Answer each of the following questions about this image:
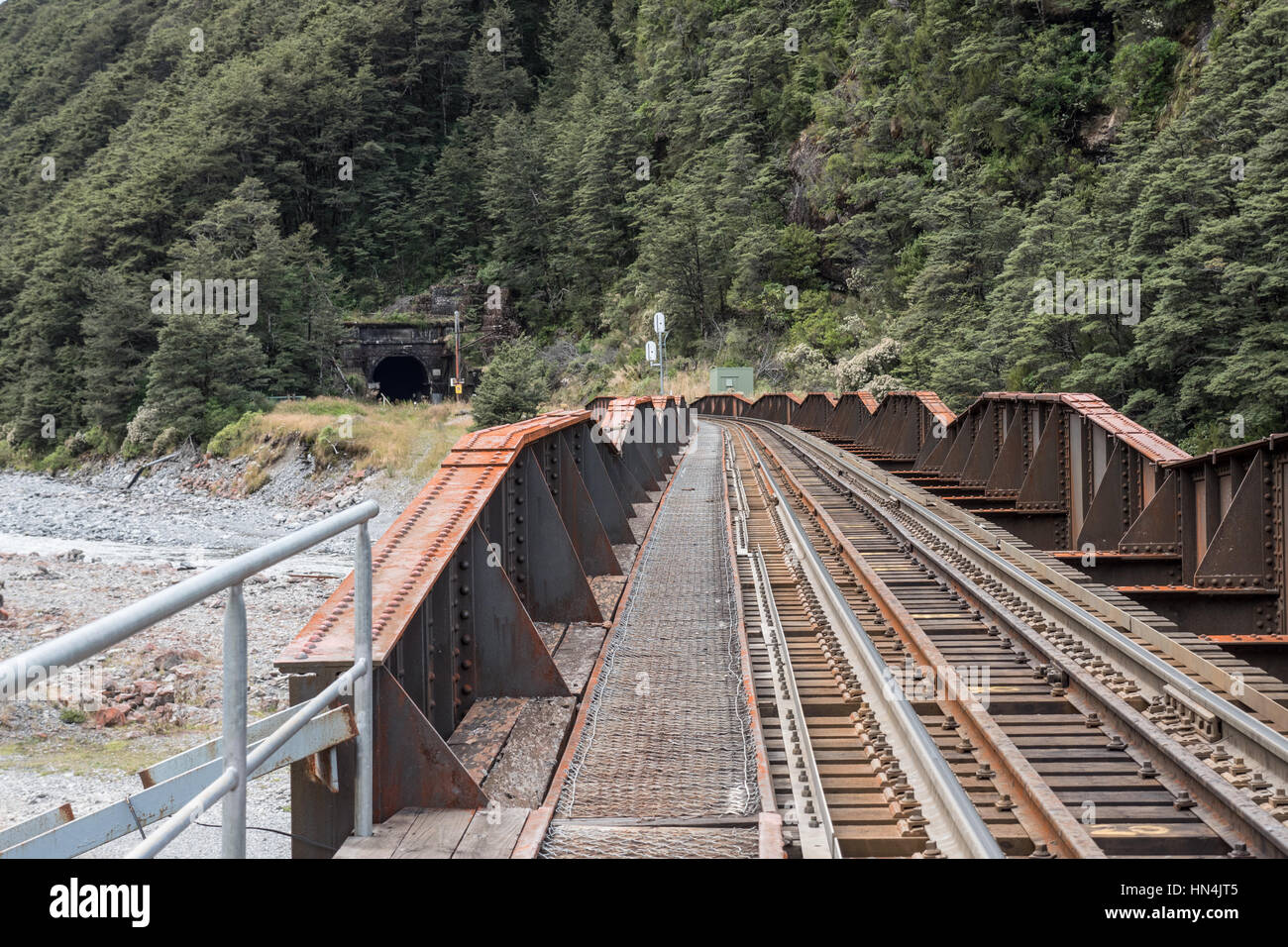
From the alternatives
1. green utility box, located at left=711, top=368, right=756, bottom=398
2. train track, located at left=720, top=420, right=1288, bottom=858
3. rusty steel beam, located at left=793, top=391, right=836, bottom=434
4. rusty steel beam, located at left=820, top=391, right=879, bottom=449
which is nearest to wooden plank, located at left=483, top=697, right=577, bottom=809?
train track, located at left=720, top=420, right=1288, bottom=858

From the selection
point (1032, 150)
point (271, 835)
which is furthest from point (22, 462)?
point (271, 835)

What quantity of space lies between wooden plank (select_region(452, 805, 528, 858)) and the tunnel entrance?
78.1 metres

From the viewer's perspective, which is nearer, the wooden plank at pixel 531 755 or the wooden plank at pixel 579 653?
the wooden plank at pixel 531 755

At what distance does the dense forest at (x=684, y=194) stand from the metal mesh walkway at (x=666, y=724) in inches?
647

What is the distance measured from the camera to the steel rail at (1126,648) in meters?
4.48

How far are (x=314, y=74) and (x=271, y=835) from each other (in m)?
88.1

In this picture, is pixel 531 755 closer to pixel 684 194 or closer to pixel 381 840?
pixel 381 840

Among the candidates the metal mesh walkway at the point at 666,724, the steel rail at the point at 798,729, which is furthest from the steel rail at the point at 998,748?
the metal mesh walkway at the point at 666,724

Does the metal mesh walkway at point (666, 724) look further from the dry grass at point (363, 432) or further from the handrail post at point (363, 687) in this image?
the dry grass at point (363, 432)

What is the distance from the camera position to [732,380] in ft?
165

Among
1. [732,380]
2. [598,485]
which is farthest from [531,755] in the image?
[732,380]

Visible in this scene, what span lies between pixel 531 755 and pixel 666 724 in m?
0.76

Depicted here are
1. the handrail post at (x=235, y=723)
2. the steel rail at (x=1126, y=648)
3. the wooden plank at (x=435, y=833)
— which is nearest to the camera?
the handrail post at (x=235, y=723)

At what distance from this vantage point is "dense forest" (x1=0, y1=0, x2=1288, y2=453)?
22969 millimetres
